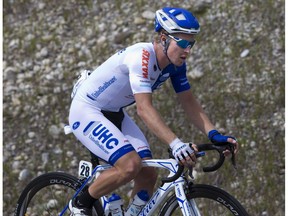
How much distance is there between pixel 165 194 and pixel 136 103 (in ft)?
3.22

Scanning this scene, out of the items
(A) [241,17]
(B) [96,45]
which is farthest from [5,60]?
(A) [241,17]

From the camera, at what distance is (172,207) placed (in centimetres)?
793

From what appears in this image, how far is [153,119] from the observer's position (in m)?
7.42

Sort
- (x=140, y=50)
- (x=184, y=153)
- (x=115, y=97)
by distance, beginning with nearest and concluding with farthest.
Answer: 1. (x=184, y=153)
2. (x=140, y=50)
3. (x=115, y=97)

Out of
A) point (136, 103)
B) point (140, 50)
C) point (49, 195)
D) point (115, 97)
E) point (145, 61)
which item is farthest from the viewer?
point (49, 195)

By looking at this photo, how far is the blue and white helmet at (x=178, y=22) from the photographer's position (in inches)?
299

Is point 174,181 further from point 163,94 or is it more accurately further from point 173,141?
point 163,94

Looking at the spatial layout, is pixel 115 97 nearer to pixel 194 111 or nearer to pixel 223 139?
pixel 194 111

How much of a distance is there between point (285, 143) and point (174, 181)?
144 inches

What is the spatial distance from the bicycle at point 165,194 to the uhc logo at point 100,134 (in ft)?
1.07

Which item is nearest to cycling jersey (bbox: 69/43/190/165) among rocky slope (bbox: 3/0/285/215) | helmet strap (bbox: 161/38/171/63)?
helmet strap (bbox: 161/38/171/63)

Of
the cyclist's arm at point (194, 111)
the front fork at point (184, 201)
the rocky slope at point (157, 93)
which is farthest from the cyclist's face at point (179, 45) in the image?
the rocky slope at point (157, 93)

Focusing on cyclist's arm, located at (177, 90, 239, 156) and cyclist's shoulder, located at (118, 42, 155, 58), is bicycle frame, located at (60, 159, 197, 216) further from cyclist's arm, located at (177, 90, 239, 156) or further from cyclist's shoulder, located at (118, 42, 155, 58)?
cyclist's shoulder, located at (118, 42, 155, 58)

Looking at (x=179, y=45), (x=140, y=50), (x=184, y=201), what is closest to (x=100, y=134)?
(x=140, y=50)
